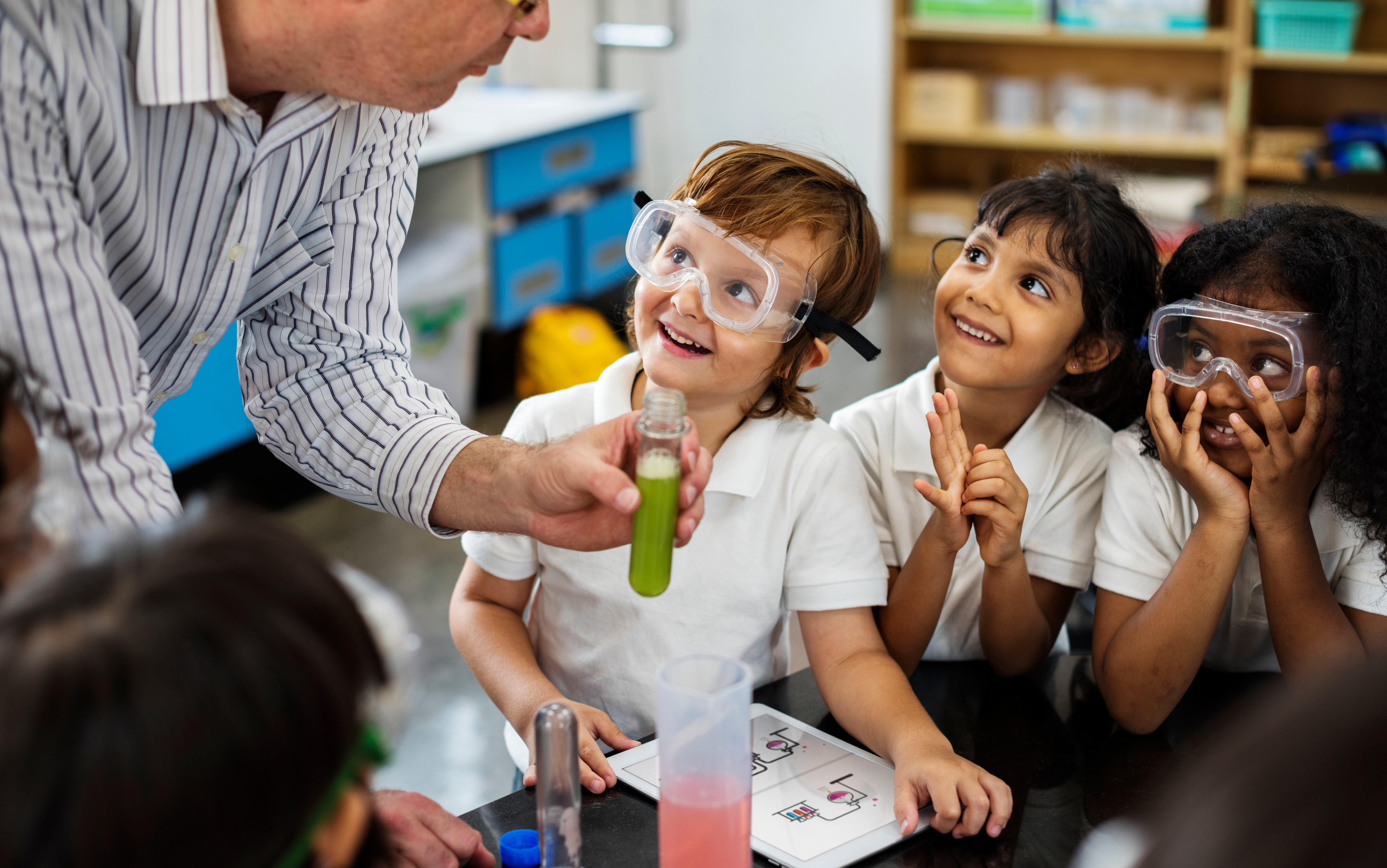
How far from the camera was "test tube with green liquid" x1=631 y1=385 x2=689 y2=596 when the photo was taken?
104cm

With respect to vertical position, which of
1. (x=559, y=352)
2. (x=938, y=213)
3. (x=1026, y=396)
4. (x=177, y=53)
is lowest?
(x=559, y=352)

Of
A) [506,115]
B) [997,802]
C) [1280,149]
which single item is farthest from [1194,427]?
[1280,149]

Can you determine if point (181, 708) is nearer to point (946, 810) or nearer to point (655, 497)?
point (655, 497)

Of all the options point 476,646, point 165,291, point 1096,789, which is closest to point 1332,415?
point 1096,789

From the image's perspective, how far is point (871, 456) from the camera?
170 centimetres

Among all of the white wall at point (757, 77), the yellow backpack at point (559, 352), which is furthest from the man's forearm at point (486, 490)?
the white wall at point (757, 77)

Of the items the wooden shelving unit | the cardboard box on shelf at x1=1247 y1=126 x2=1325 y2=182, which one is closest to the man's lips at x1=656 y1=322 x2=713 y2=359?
the wooden shelving unit

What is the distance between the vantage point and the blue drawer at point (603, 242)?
482 centimetres

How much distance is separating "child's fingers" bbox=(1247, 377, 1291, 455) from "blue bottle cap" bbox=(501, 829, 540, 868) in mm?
897

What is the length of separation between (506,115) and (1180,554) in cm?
354

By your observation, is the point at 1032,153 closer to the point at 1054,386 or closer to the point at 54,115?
the point at 1054,386

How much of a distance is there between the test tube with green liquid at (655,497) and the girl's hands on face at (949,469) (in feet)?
1.37

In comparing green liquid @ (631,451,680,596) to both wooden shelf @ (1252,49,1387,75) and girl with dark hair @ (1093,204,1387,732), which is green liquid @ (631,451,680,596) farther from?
wooden shelf @ (1252,49,1387,75)

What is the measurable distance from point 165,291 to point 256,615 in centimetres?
71
